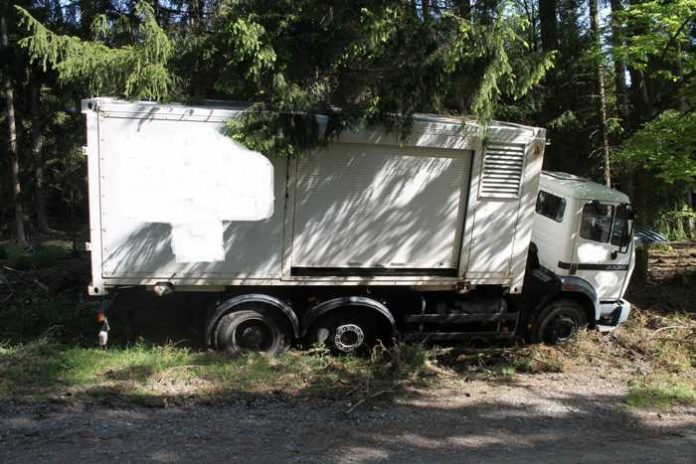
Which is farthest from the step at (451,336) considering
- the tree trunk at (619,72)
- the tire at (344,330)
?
the tree trunk at (619,72)

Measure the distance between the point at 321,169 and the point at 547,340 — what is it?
4.06 meters

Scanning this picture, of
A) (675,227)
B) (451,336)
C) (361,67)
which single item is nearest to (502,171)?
(361,67)

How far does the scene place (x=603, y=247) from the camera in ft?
28.0

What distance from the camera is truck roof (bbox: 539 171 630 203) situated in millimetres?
8391

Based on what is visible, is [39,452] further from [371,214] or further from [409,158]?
[409,158]

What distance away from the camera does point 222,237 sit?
679 centimetres

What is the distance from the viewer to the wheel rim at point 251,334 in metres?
7.25

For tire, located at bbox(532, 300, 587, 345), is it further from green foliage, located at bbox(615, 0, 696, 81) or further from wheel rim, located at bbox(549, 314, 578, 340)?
green foliage, located at bbox(615, 0, 696, 81)

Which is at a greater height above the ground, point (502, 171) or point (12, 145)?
point (502, 171)

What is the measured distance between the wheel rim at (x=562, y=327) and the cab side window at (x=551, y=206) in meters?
1.37

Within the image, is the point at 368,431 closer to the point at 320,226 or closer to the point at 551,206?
the point at 320,226

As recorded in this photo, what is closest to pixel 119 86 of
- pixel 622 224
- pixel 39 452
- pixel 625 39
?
pixel 39 452

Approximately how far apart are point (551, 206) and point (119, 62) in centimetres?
601

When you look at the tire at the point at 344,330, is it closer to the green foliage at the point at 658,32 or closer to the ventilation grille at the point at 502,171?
the ventilation grille at the point at 502,171
